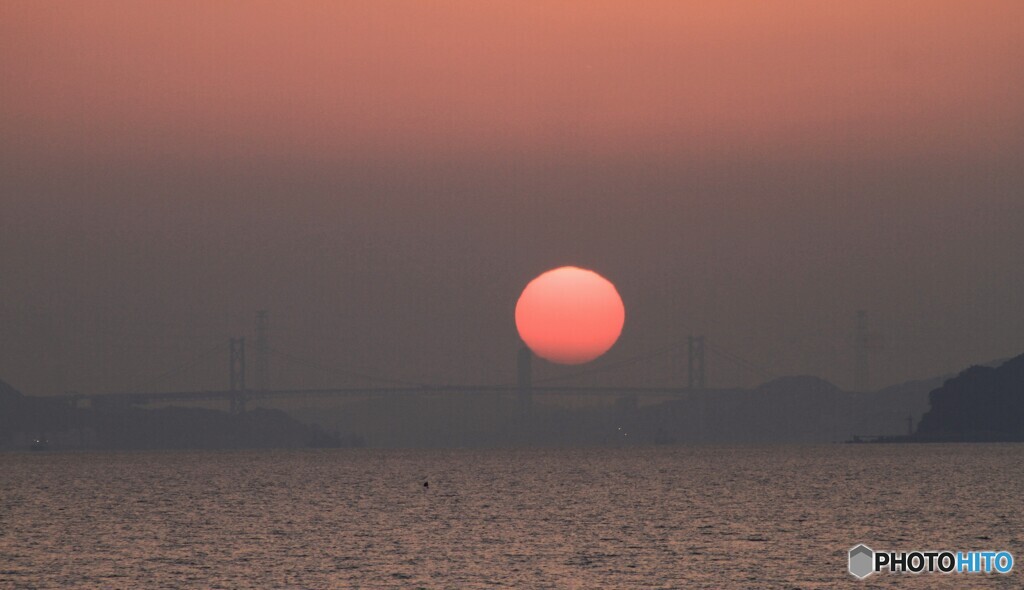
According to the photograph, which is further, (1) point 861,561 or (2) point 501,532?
(2) point 501,532

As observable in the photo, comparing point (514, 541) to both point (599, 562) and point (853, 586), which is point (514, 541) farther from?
point (853, 586)

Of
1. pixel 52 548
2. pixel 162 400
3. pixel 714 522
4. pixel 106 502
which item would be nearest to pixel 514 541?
pixel 714 522

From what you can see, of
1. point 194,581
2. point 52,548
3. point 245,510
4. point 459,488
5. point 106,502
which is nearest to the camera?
point 194,581

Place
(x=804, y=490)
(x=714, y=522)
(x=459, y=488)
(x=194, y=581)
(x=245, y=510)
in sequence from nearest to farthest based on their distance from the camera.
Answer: (x=194, y=581) < (x=714, y=522) < (x=245, y=510) < (x=804, y=490) < (x=459, y=488)
